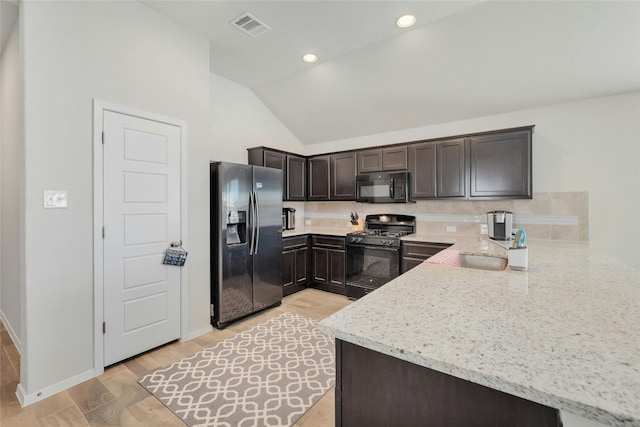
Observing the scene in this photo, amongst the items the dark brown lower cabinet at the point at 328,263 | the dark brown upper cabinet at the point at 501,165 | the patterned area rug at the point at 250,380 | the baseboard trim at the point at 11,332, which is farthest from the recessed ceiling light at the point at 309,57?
the baseboard trim at the point at 11,332

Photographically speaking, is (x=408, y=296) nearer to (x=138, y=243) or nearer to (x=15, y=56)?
(x=138, y=243)

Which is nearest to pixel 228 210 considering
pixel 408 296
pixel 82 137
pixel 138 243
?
pixel 138 243

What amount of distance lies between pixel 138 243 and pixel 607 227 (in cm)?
475

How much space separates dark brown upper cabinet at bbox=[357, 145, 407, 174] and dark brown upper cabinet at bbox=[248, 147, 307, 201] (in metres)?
1.04

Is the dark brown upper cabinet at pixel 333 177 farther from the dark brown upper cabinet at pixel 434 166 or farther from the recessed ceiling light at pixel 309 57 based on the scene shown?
the recessed ceiling light at pixel 309 57

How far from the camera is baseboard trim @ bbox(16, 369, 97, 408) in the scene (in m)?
1.87

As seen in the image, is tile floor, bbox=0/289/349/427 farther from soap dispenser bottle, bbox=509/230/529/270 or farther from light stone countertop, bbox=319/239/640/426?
soap dispenser bottle, bbox=509/230/529/270

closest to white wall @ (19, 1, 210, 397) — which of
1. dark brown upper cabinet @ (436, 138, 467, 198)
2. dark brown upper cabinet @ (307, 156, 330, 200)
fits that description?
Result: dark brown upper cabinet @ (307, 156, 330, 200)

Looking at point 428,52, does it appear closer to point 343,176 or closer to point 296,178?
point 343,176

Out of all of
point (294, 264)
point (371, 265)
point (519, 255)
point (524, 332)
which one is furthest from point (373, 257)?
point (524, 332)

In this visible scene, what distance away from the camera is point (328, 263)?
4211 millimetres

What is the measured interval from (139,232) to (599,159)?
4738 millimetres

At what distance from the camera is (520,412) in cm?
70

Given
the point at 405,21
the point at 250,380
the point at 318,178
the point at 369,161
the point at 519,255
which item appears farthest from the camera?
the point at 318,178
